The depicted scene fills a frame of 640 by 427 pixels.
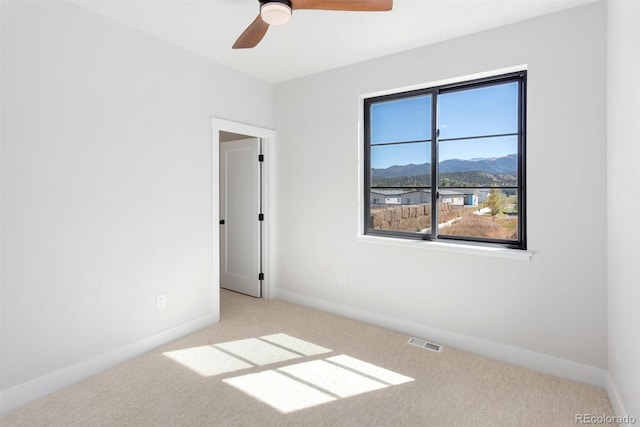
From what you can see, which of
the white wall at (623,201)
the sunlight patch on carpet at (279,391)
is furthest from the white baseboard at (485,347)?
the sunlight patch on carpet at (279,391)

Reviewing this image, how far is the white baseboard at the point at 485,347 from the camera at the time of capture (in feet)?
7.69

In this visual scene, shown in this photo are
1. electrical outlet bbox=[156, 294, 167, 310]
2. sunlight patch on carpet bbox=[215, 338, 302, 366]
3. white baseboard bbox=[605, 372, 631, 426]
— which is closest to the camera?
white baseboard bbox=[605, 372, 631, 426]

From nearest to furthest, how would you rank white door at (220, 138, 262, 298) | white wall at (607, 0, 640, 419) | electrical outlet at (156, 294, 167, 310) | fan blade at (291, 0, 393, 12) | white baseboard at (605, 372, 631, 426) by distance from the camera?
1. white wall at (607, 0, 640, 419)
2. fan blade at (291, 0, 393, 12)
3. white baseboard at (605, 372, 631, 426)
4. electrical outlet at (156, 294, 167, 310)
5. white door at (220, 138, 262, 298)

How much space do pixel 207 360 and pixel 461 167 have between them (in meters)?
2.63

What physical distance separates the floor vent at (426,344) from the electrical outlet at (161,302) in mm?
2182

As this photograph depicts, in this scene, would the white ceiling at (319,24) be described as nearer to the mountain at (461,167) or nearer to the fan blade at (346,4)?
the fan blade at (346,4)

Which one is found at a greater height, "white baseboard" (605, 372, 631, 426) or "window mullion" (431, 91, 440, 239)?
"window mullion" (431, 91, 440, 239)

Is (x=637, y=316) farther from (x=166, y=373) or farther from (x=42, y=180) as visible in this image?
(x=42, y=180)

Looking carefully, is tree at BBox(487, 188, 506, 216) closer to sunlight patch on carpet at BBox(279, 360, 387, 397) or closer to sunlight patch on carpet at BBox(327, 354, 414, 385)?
sunlight patch on carpet at BBox(327, 354, 414, 385)

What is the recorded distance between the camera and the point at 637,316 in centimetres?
158

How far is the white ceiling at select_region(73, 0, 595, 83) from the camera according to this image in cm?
233

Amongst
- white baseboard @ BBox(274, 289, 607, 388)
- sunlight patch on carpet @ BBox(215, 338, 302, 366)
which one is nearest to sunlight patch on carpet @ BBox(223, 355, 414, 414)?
sunlight patch on carpet @ BBox(215, 338, 302, 366)

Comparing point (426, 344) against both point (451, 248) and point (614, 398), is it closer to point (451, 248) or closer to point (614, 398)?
point (451, 248)

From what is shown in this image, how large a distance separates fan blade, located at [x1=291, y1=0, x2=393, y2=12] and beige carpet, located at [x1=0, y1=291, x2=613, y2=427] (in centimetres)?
230
